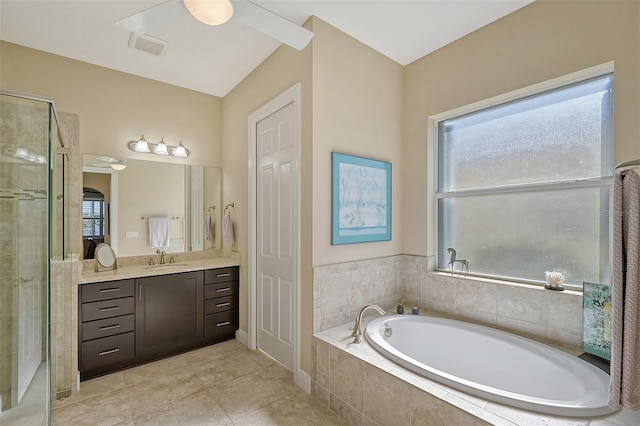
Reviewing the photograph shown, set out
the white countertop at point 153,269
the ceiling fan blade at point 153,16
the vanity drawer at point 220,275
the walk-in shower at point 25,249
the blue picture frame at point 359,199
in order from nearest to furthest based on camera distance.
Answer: the ceiling fan blade at point 153,16 → the walk-in shower at point 25,249 → the blue picture frame at point 359,199 → the white countertop at point 153,269 → the vanity drawer at point 220,275

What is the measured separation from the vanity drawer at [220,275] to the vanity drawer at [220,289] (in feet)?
0.14

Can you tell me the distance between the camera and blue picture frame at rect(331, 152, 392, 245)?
239 cm

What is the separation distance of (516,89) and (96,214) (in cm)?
384

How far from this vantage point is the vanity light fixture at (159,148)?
3121 millimetres

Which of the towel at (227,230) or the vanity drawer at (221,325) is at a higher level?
the towel at (227,230)

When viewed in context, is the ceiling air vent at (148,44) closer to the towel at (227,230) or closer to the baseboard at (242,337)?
the towel at (227,230)

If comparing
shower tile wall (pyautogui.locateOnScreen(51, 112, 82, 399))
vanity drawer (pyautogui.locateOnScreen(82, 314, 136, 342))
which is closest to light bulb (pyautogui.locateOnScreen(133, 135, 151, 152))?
shower tile wall (pyautogui.locateOnScreen(51, 112, 82, 399))

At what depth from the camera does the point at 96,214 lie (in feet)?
9.50

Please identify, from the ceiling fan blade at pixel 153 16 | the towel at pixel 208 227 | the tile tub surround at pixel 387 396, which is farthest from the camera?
the towel at pixel 208 227

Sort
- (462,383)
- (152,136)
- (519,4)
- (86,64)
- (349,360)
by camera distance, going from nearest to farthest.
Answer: (462,383) < (349,360) < (519,4) < (86,64) < (152,136)

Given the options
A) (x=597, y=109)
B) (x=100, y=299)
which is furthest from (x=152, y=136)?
(x=597, y=109)

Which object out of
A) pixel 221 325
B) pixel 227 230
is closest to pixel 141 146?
pixel 227 230

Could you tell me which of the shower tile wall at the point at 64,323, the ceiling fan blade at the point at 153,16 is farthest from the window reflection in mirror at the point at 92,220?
the ceiling fan blade at the point at 153,16

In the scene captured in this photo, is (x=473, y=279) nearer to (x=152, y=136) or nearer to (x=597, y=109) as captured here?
(x=597, y=109)
